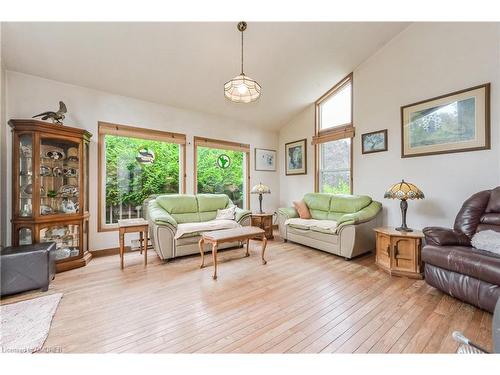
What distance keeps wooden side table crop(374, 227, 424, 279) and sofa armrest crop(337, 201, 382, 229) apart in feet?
1.43

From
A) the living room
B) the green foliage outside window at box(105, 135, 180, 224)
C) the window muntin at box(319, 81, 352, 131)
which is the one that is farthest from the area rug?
the window muntin at box(319, 81, 352, 131)

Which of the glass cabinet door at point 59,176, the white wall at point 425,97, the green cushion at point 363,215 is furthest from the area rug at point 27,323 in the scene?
the white wall at point 425,97

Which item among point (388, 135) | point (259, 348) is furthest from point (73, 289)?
point (388, 135)

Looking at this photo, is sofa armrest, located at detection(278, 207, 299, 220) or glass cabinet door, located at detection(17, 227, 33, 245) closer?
glass cabinet door, located at detection(17, 227, 33, 245)

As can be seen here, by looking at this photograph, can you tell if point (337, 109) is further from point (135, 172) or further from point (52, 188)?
point (52, 188)

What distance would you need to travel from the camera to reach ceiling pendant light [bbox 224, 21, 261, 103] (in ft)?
7.67

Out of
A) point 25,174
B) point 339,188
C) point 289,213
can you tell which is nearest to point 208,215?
point 289,213

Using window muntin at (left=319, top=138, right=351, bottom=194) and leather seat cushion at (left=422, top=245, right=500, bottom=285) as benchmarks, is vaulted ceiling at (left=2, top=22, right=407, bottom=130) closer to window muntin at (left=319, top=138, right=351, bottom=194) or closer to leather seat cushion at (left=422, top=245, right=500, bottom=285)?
window muntin at (left=319, top=138, right=351, bottom=194)

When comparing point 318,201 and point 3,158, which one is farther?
point 318,201

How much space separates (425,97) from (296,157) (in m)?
2.64

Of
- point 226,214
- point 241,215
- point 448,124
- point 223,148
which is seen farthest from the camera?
point 223,148

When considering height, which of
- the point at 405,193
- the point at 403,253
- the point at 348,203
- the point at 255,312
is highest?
the point at 405,193

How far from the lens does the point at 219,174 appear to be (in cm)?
485
